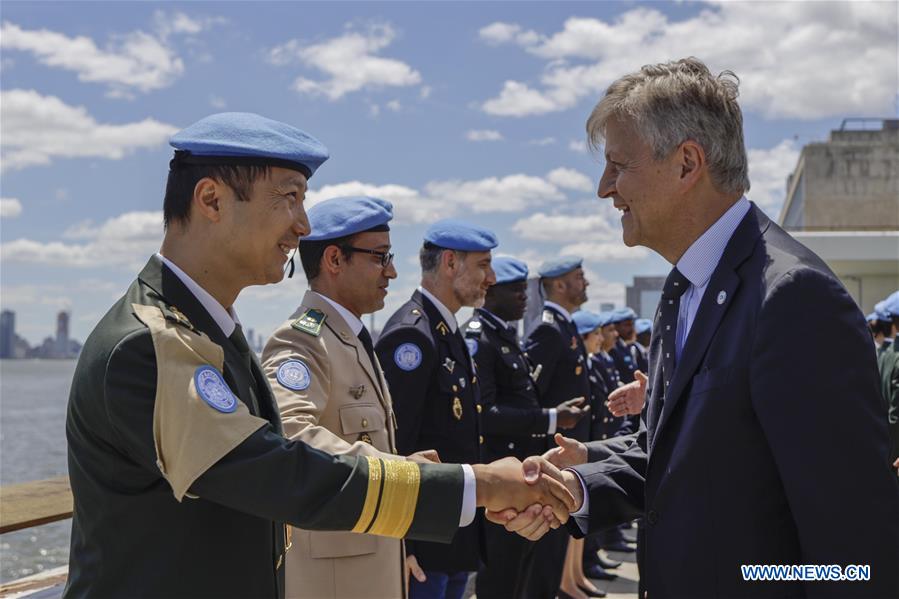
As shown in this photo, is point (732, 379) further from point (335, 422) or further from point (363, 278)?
point (363, 278)

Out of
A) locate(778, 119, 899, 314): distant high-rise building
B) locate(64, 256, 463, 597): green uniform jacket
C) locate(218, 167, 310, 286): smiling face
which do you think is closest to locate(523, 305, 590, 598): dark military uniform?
locate(218, 167, 310, 286): smiling face

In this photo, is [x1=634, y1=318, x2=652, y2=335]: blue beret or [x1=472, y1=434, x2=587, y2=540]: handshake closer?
[x1=472, y1=434, x2=587, y2=540]: handshake

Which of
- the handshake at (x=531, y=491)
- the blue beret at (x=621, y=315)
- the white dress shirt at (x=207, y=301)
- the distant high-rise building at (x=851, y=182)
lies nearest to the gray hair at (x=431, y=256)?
the handshake at (x=531, y=491)

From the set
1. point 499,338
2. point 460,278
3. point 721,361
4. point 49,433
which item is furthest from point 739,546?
point 49,433

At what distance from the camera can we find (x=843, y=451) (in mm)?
1827

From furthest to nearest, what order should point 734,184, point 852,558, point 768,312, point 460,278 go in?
point 460,278 < point 734,184 < point 768,312 < point 852,558

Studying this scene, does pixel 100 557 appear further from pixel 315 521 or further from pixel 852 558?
pixel 852 558

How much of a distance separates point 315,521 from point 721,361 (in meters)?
1.01

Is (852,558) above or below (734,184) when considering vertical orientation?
below

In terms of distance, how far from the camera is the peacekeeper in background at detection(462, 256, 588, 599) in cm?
516

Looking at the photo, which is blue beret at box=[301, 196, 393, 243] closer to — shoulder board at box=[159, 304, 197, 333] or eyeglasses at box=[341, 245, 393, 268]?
eyeglasses at box=[341, 245, 393, 268]

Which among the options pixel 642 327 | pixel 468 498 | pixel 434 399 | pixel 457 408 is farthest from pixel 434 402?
pixel 642 327

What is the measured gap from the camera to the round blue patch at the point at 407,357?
4102 millimetres

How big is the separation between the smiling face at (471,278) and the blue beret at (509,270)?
54.0 inches
